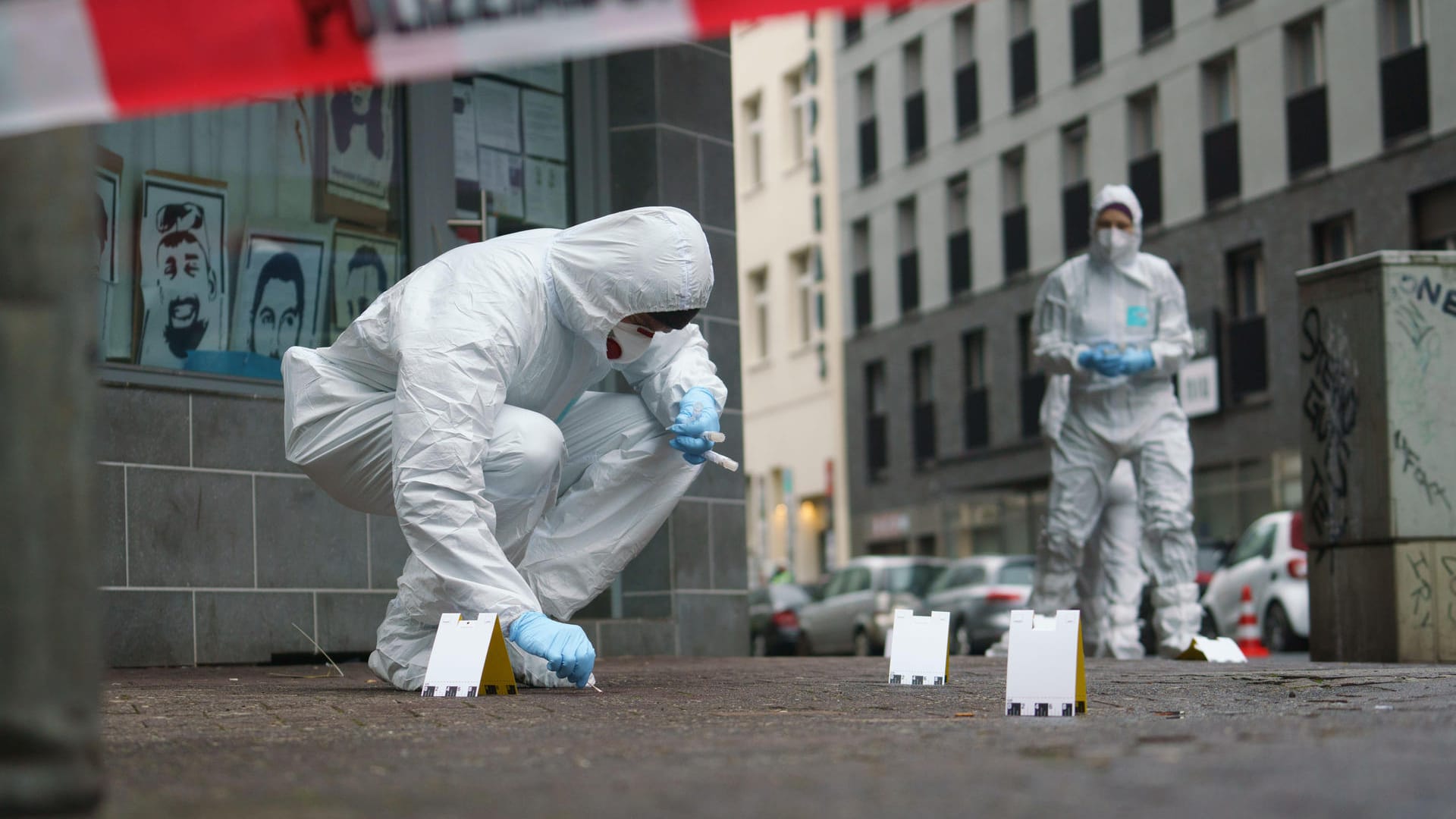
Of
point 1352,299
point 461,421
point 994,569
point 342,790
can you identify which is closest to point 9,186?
point 342,790

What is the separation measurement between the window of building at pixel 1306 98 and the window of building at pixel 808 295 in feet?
52.0

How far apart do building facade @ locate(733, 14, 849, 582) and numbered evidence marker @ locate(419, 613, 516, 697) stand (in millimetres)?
37071

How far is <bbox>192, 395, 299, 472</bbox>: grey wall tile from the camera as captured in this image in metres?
9.70

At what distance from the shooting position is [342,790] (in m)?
3.38

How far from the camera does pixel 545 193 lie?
38.7 ft

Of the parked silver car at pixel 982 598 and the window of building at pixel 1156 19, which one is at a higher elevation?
the window of building at pixel 1156 19

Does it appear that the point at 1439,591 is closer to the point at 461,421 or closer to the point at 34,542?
the point at 461,421

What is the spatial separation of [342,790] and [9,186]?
3.54 ft

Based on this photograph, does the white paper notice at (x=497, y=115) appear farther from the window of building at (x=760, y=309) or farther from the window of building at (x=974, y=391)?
the window of building at (x=760, y=309)

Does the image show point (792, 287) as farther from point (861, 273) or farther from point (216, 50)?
point (216, 50)

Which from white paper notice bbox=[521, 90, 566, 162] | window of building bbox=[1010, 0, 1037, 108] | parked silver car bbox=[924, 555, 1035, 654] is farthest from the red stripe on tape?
window of building bbox=[1010, 0, 1037, 108]

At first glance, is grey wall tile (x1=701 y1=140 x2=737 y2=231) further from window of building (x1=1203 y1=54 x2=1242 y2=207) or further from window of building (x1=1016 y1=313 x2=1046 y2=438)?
window of building (x1=1016 y1=313 x2=1046 y2=438)

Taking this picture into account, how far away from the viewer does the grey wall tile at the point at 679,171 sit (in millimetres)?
11883

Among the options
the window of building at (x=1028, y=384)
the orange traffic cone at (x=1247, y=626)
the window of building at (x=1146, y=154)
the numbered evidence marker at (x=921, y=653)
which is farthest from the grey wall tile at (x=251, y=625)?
the window of building at (x=1028, y=384)
